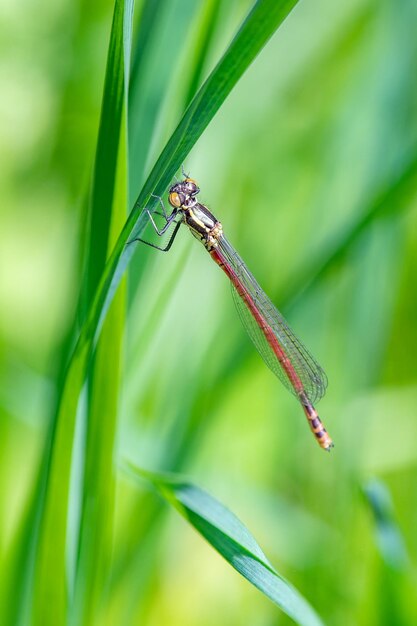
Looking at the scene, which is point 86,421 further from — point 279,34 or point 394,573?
point 279,34

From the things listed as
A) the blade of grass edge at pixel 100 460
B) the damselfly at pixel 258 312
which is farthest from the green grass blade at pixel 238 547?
the damselfly at pixel 258 312

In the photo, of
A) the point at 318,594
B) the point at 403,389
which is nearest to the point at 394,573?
the point at 318,594

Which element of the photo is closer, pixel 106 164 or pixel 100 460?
pixel 106 164

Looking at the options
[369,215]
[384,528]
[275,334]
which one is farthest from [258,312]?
[384,528]

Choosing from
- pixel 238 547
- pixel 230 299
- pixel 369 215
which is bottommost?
pixel 238 547

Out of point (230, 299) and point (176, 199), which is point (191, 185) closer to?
point (176, 199)

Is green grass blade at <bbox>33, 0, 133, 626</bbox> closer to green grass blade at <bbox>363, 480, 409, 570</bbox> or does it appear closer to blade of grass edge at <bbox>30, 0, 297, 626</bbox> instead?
blade of grass edge at <bbox>30, 0, 297, 626</bbox>

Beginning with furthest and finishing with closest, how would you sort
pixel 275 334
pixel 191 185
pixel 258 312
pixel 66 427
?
1. pixel 275 334
2. pixel 258 312
3. pixel 191 185
4. pixel 66 427

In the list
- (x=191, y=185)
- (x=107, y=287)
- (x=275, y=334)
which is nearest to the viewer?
(x=107, y=287)
